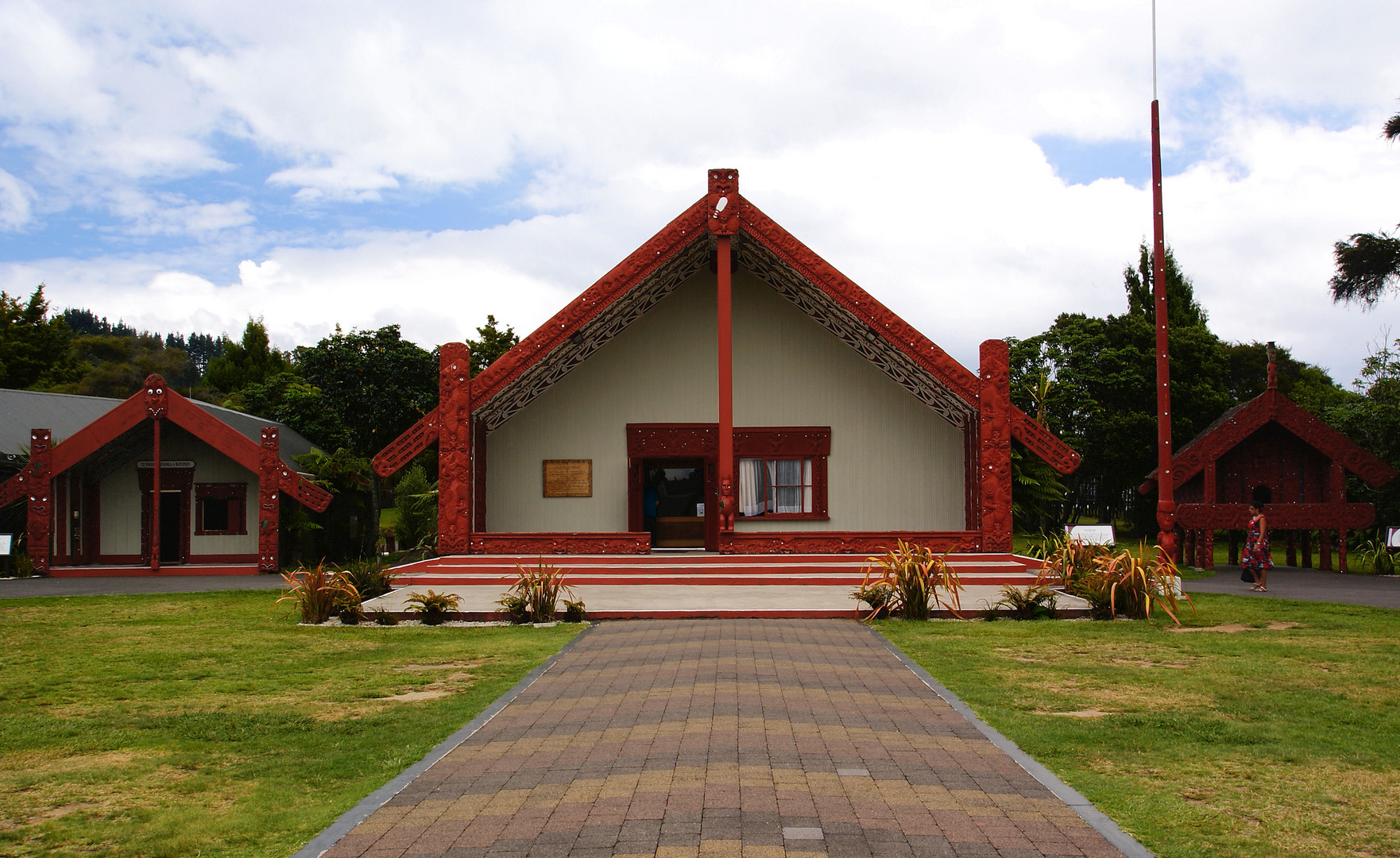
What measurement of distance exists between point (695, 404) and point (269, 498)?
9.34 m

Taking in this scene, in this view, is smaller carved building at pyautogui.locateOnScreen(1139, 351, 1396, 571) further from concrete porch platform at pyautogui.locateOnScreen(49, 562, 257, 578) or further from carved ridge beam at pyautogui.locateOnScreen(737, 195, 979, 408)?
concrete porch platform at pyautogui.locateOnScreen(49, 562, 257, 578)

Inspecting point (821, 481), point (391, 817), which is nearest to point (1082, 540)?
point (821, 481)

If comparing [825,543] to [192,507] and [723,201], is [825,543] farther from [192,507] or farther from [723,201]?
[192,507]

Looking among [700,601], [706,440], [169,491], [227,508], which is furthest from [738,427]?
[169,491]

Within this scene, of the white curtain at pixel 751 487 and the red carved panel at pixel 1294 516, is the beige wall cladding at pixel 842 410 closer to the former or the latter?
the white curtain at pixel 751 487

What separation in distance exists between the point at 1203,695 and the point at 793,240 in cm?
1196

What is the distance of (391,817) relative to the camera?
458 cm

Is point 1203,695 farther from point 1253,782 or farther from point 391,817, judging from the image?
point 391,817

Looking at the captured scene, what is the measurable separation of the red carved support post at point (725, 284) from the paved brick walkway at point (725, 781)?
9451 mm

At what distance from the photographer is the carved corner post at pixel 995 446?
54.6ft

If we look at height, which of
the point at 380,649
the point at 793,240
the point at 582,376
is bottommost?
the point at 380,649

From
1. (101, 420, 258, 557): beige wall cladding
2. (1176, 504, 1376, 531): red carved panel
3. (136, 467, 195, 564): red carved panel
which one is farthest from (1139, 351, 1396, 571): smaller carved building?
(136, 467, 195, 564): red carved panel

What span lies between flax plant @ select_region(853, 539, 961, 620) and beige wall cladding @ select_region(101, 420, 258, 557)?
16.1m

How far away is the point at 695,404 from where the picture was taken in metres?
19.9
